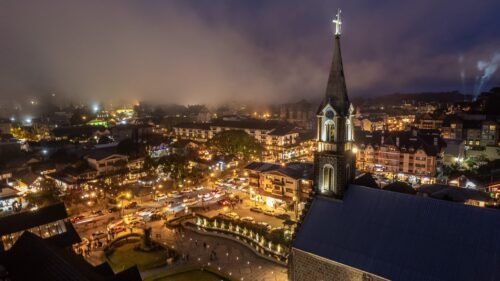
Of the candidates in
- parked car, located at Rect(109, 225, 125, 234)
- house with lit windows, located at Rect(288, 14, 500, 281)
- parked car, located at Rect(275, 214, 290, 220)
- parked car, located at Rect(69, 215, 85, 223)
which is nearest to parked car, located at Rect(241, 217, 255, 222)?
parked car, located at Rect(275, 214, 290, 220)

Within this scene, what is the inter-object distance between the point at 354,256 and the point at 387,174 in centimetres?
5264

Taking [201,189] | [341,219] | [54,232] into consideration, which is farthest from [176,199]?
[341,219]

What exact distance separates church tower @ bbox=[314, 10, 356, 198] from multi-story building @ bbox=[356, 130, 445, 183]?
155ft

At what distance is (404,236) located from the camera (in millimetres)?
19094

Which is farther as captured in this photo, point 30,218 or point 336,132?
point 30,218

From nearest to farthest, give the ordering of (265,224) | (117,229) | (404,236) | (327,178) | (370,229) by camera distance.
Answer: (404,236)
(370,229)
(327,178)
(117,229)
(265,224)

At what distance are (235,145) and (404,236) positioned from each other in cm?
5498

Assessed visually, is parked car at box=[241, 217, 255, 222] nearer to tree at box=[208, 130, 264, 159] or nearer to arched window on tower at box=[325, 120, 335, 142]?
arched window on tower at box=[325, 120, 335, 142]

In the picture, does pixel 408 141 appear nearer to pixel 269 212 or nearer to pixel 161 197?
pixel 269 212

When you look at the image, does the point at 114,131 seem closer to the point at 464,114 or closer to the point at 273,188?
the point at 273,188

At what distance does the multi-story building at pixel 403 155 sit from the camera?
207 feet

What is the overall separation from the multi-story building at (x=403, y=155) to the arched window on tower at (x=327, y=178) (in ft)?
155

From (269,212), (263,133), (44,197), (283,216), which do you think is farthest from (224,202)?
(263,133)

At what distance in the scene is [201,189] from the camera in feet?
185
